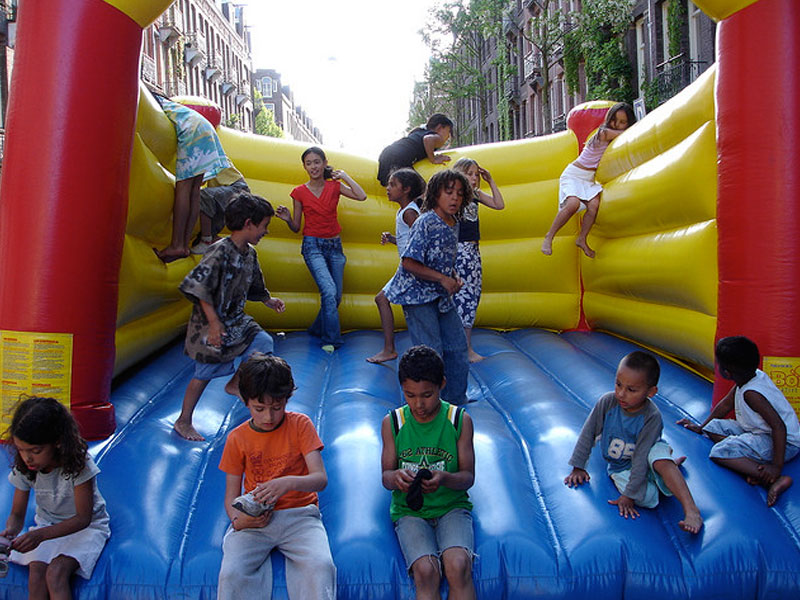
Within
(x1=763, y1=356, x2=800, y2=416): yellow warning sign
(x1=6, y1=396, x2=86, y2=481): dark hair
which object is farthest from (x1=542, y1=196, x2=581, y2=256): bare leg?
(x1=6, y1=396, x2=86, y2=481): dark hair

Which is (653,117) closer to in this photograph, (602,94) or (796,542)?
(796,542)

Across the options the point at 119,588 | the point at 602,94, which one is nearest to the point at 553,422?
the point at 119,588

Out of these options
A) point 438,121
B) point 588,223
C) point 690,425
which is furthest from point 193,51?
point 690,425

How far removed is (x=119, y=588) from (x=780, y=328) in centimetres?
231

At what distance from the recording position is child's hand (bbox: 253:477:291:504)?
6.73 ft

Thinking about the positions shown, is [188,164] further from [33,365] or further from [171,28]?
[171,28]

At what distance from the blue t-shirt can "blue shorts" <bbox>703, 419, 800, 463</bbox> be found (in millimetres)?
1157

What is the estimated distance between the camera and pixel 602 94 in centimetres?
1546

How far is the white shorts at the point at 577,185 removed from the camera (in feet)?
15.1

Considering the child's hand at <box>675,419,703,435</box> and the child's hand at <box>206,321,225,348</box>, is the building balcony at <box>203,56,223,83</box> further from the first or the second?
the child's hand at <box>675,419,703,435</box>

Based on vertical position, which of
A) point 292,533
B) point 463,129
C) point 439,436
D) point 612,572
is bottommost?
point 612,572

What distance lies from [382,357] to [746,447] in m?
1.95

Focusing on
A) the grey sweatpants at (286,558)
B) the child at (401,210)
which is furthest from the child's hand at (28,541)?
the child at (401,210)

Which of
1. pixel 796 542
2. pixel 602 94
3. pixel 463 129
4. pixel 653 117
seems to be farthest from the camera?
pixel 463 129
